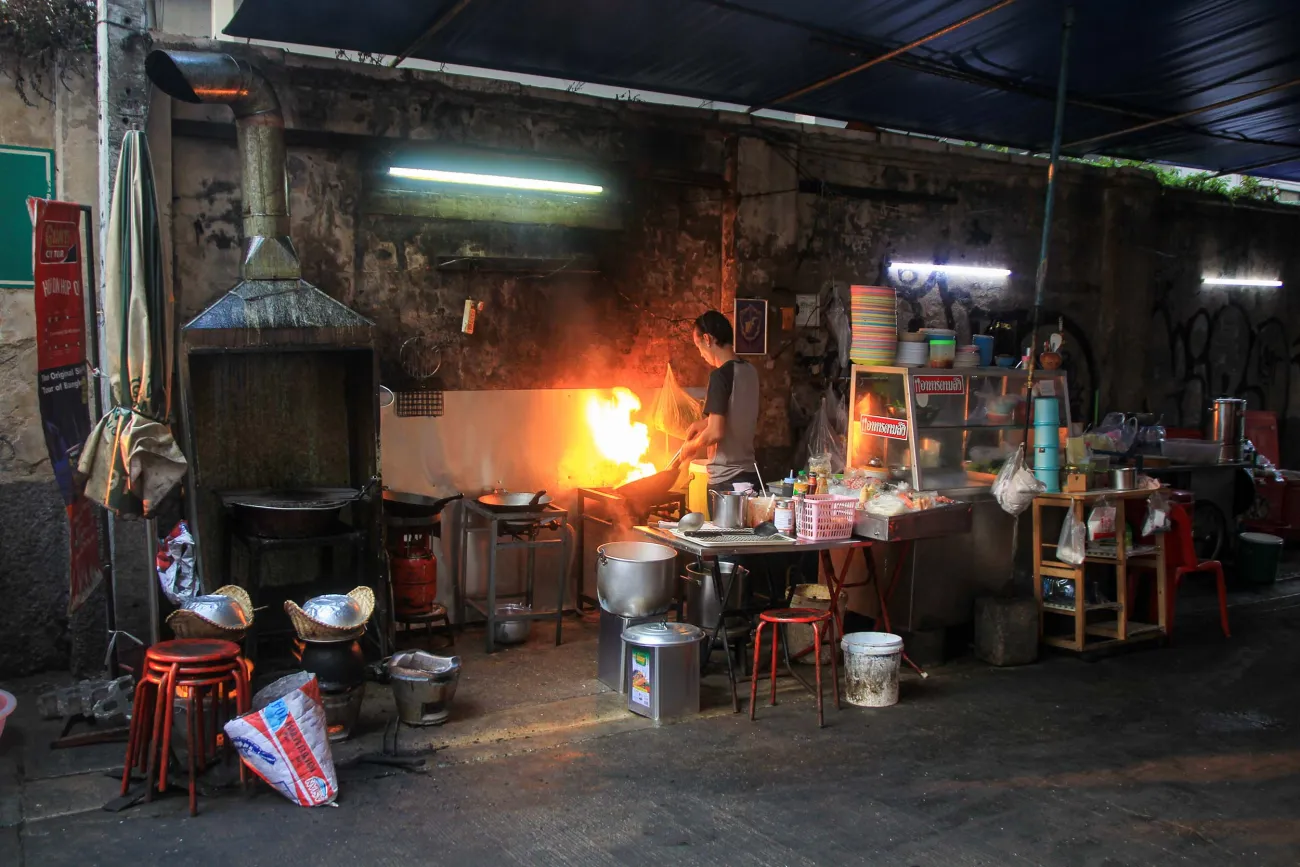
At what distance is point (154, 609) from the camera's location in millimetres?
6312

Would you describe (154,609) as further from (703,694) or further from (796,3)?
(796,3)

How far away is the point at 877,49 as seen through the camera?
25.4 feet

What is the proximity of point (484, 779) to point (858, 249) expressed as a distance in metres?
6.45

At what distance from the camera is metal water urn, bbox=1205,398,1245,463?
33.0 ft

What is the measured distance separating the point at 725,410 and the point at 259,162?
141 inches

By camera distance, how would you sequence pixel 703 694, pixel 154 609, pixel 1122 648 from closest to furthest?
pixel 154 609 → pixel 703 694 → pixel 1122 648

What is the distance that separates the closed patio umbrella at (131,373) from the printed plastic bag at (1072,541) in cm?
594

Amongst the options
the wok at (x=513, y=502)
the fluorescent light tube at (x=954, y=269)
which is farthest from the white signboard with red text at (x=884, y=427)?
the fluorescent light tube at (x=954, y=269)

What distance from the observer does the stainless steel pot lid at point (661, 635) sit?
621 cm

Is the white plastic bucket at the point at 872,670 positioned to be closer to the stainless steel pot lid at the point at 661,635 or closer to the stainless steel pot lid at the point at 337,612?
the stainless steel pot lid at the point at 661,635

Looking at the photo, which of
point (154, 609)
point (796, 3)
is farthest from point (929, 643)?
point (154, 609)

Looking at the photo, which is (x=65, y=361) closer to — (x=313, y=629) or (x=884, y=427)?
(x=313, y=629)

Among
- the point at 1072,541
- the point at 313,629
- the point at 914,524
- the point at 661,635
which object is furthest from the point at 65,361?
the point at 1072,541

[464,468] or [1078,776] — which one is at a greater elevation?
[464,468]
